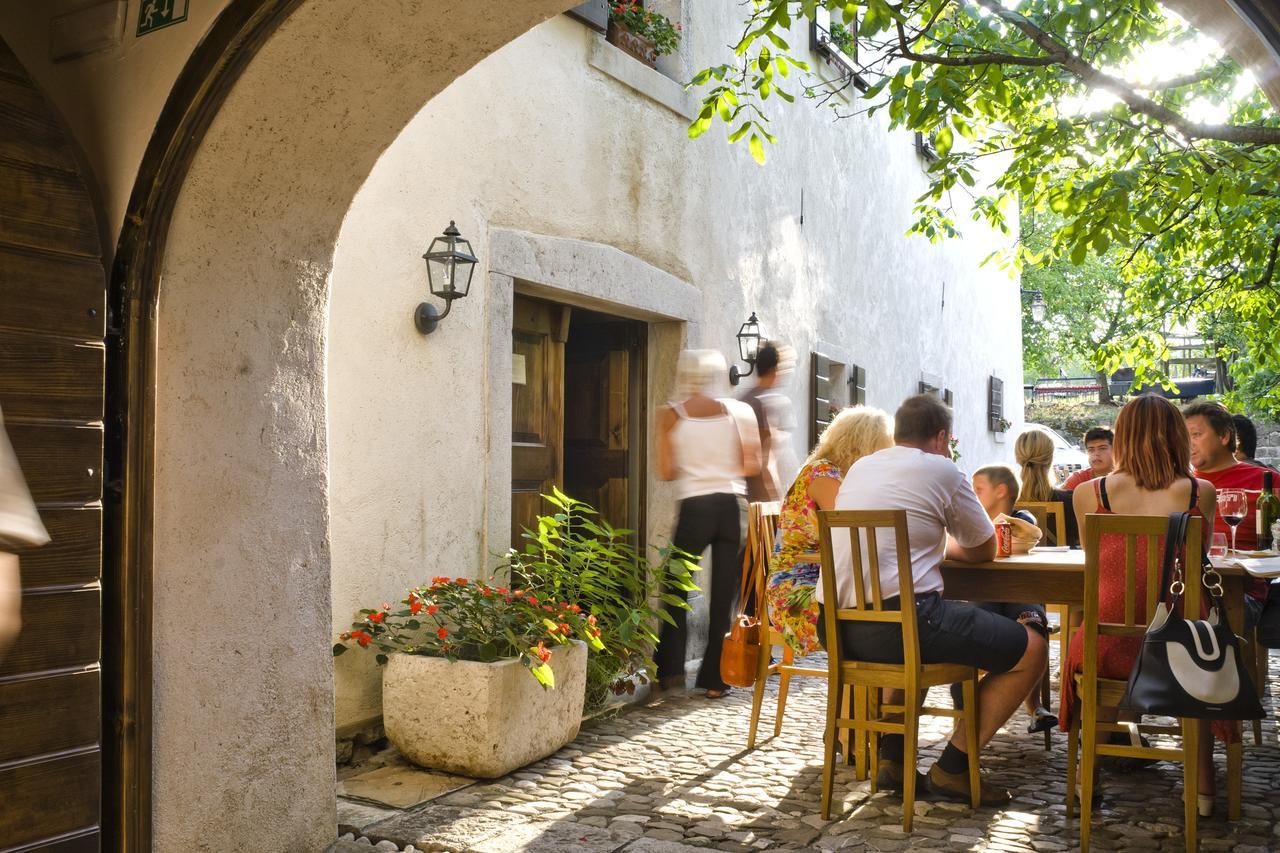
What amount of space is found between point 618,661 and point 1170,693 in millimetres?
2526

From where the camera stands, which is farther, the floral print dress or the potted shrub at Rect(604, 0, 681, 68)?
the potted shrub at Rect(604, 0, 681, 68)

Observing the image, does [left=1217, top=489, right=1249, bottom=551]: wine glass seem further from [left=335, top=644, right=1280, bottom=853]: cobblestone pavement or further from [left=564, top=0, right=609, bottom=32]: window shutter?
[left=564, top=0, right=609, bottom=32]: window shutter

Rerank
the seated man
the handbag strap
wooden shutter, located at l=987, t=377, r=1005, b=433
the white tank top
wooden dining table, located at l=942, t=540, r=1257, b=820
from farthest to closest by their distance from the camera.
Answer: wooden shutter, located at l=987, t=377, r=1005, b=433, the white tank top, the seated man, wooden dining table, located at l=942, t=540, r=1257, b=820, the handbag strap

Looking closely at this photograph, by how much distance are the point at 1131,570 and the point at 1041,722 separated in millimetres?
1739

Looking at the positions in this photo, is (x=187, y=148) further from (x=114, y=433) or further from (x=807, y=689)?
(x=807, y=689)

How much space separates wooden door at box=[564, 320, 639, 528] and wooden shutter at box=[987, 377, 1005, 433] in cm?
939

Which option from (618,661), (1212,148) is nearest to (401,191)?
(618,661)

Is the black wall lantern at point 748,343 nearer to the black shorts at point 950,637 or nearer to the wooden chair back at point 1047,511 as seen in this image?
the wooden chair back at point 1047,511

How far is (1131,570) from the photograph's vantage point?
3.50 metres

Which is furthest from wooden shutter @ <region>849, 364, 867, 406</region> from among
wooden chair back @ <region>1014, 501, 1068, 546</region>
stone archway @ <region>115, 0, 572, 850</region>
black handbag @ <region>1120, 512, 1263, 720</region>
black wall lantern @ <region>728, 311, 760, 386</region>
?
stone archway @ <region>115, 0, 572, 850</region>

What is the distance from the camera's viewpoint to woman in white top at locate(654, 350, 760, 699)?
19.1 feet

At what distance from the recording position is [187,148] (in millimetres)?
2982

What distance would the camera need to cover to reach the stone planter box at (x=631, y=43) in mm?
6230

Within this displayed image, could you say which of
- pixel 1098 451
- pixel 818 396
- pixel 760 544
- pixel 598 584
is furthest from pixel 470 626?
pixel 818 396
